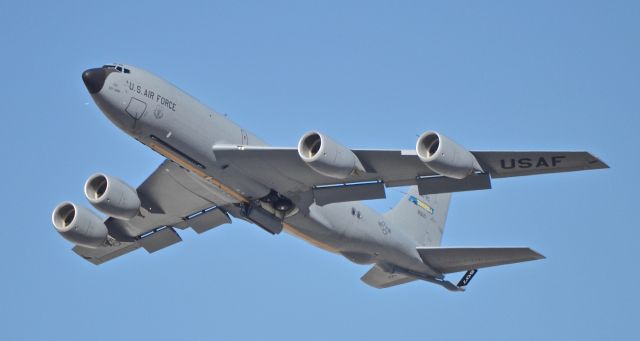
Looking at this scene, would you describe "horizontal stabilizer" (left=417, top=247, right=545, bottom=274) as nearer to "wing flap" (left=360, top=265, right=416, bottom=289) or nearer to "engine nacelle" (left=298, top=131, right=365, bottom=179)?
"wing flap" (left=360, top=265, right=416, bottom=289)

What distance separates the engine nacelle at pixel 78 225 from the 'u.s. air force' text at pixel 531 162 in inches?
671

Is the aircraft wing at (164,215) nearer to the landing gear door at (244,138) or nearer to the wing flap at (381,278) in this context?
the landing gear door at (244,138)

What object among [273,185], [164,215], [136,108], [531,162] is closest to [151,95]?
[136,108]

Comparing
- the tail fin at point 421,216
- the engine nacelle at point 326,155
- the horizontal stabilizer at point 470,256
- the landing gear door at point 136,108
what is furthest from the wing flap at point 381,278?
the landing gear door at point 136,108

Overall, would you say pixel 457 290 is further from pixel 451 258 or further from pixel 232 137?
pixel 232 137

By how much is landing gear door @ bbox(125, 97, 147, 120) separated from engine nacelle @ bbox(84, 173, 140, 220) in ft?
15.6

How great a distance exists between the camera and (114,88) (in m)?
40.7

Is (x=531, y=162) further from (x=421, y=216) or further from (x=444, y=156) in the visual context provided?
(x=421, y=216)

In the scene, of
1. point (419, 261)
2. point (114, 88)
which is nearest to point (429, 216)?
point (419, 261)

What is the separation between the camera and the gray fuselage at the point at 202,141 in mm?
40969

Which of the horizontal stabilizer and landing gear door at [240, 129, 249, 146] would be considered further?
the horizontal stabilizer

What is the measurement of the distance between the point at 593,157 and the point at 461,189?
5190mm

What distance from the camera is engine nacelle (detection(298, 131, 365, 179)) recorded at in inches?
1586

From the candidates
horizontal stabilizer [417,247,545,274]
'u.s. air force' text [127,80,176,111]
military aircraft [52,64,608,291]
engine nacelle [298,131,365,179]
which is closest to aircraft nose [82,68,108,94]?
military aircraft [52,64,608,291]
